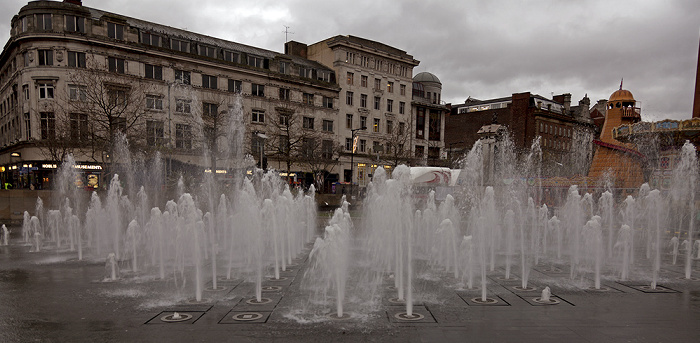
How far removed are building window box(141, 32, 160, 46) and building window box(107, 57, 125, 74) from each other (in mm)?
3368

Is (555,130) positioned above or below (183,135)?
above

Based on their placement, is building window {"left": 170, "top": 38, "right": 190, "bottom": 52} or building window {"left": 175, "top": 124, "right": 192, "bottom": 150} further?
building window {"left": 170, "top": 38, "right": 190, "bottom": 52}

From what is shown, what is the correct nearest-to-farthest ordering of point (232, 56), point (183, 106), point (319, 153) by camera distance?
1. point (183, 106)
2. point (319, 153)
3. point (232, 56)

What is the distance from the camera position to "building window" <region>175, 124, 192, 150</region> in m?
40.4

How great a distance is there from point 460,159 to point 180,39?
4859 centimetres

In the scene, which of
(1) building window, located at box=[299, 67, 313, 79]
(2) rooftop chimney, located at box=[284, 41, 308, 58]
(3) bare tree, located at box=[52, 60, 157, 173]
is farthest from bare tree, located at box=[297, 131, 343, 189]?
(3) bare tree, located at box=[52, 60, 157, 173]

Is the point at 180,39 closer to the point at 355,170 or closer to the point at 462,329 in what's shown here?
the point at 355,170

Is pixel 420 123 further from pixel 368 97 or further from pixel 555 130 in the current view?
pixel 555 130

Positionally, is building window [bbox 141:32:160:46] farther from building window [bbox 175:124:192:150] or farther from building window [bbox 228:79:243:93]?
building window [bbox 175:124:192:150]

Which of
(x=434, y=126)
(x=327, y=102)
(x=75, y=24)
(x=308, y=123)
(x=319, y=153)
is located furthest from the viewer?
(x=434, y=126)

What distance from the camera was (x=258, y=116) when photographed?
46250 mm

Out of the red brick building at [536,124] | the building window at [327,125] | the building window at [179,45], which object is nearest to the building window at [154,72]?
the building window at [179,45]

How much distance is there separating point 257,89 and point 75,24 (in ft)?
58.9

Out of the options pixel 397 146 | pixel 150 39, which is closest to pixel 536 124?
pixel 397 146
